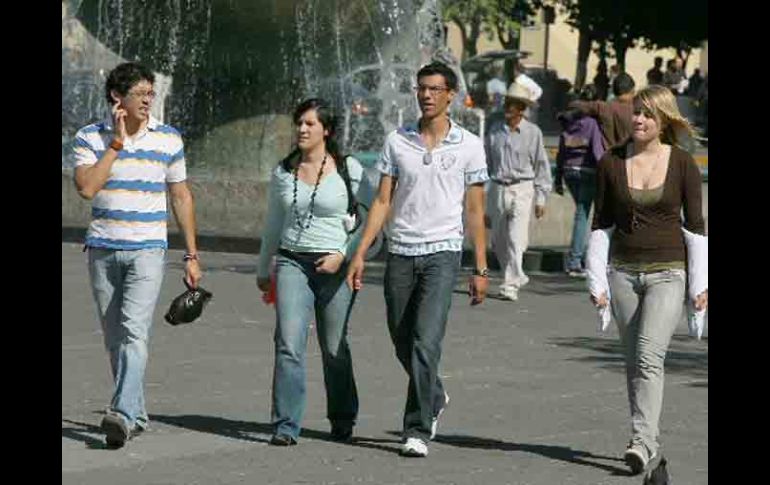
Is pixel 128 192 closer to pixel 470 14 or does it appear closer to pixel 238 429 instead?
pixel 238 429

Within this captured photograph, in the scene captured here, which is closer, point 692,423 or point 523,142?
point 692,423

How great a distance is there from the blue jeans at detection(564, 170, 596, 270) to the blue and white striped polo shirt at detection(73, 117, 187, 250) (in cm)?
923

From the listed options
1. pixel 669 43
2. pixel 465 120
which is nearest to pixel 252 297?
pixel 465 120

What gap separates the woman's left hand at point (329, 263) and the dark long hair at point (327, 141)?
9.8 inches

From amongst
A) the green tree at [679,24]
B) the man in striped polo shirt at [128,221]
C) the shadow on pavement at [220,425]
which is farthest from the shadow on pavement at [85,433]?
the green tree at [679,24]

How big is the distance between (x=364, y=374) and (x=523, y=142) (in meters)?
5.19

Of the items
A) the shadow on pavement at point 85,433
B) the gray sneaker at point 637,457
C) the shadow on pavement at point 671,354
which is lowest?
the shadow on pavement at point 671,354

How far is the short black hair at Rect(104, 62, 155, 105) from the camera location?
10.1 m

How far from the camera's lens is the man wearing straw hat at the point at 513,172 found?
1741cm

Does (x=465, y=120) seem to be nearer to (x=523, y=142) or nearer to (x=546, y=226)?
(x=546, y=226)

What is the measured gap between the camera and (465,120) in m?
29.8

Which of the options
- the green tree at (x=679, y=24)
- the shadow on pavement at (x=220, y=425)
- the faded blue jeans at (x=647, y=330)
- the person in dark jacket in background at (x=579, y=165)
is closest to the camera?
the faded blue jeans at (x=647, y=330)

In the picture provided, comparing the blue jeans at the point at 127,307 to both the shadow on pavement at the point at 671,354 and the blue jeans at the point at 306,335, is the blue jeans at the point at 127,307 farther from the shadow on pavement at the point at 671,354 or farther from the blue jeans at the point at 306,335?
the shadow on pavement at the point at 671,354
